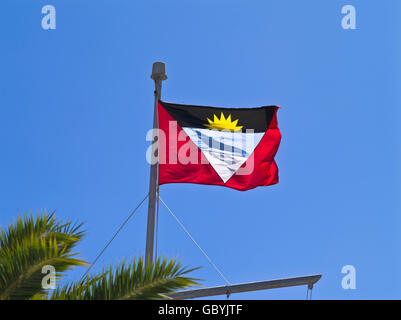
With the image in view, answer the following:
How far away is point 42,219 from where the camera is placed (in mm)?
7836

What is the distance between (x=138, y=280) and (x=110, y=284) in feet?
1.04

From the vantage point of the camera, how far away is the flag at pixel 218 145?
1191cm

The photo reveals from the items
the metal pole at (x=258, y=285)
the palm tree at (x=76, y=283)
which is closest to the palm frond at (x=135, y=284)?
the palm tree at (x=76, y=283)

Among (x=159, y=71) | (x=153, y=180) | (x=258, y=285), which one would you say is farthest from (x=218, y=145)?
(x=258, y=285)

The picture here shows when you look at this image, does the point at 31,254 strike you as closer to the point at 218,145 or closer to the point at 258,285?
the point at 258,285

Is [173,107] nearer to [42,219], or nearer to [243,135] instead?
[243,135]

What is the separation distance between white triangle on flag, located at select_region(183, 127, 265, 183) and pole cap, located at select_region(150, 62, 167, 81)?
1.14 metres

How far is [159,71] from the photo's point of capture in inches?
482

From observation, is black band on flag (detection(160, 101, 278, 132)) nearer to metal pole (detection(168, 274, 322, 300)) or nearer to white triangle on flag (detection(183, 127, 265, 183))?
white triangle on flag (detection(183, 127, 265, 183))

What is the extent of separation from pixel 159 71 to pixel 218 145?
195 centimetres

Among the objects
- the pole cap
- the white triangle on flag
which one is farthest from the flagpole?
the white triangle on flag

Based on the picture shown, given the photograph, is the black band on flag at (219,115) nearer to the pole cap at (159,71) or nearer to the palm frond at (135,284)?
the pole cap at (159,71)
